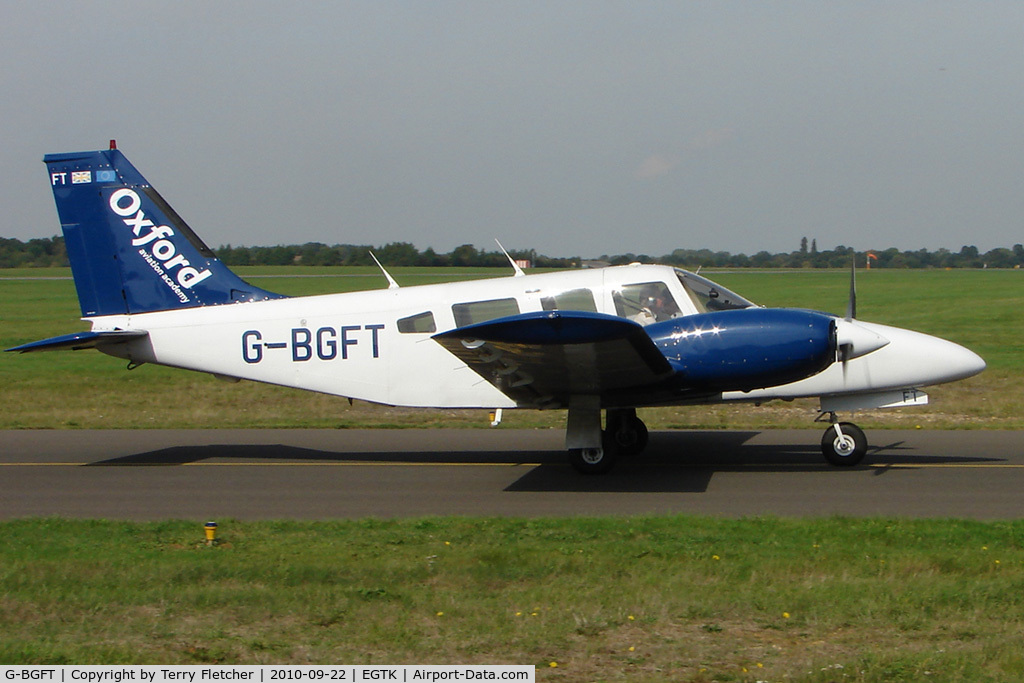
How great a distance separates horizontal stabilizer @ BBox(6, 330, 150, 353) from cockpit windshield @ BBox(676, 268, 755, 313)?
6312 millimetres

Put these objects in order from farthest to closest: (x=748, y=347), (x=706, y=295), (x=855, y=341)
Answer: (x=706, y=295)
(x=855, y=341)
(x=748, y=347)

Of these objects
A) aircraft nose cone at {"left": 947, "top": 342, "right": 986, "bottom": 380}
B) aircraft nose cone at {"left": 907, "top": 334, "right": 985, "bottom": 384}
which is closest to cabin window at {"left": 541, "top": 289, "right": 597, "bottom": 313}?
aircraft nose cone at {"left": 907, "top": 334, "right": 985, "bottom": 384}

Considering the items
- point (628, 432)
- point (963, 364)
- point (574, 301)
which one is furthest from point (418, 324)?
point (963, 364)

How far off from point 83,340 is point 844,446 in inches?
335

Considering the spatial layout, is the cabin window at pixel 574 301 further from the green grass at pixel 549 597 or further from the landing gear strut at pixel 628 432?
the green grass at pixel 549 597

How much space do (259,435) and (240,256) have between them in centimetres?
3281

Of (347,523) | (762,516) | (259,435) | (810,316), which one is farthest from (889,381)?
(259,435)

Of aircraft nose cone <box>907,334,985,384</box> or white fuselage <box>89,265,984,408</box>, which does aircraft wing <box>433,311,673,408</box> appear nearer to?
white fuselage <box>89,265,984,408</box>

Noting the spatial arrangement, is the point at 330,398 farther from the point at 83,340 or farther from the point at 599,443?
the point at 599,443

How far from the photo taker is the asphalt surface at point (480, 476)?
8.98 m

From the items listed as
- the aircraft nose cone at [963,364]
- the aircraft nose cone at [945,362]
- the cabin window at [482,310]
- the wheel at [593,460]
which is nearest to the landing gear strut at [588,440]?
the wheel at [593,460]

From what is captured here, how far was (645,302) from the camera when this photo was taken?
10727 mm

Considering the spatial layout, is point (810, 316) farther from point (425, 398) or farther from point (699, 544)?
point (425, 398)

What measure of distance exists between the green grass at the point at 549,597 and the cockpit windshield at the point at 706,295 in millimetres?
3259
